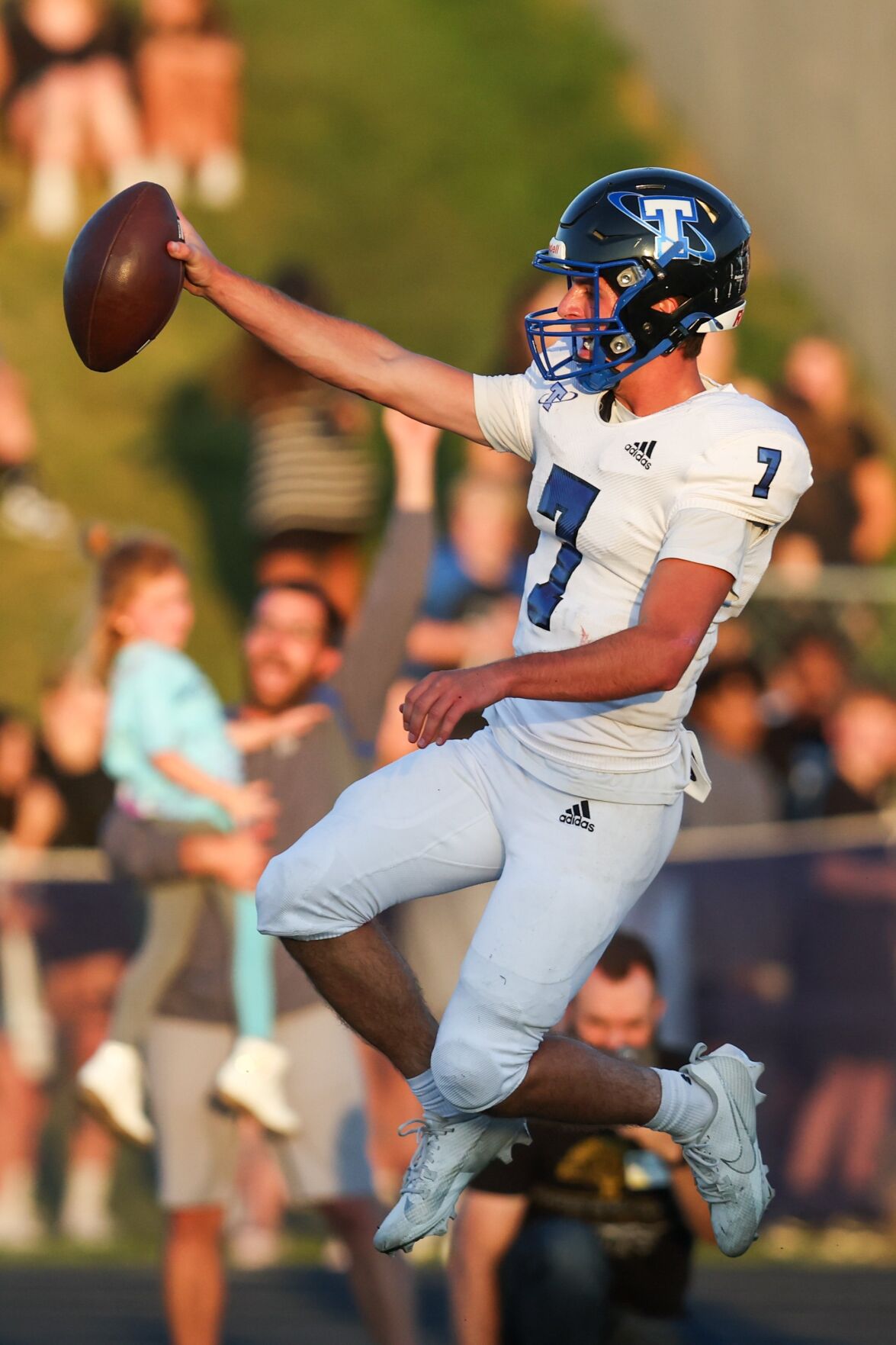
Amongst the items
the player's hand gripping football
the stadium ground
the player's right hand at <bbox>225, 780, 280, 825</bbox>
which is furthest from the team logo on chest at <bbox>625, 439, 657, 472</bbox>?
the stadium ground

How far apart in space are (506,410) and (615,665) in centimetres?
75

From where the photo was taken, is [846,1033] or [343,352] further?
[846,1033]

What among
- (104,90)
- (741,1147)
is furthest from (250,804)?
(104,90)

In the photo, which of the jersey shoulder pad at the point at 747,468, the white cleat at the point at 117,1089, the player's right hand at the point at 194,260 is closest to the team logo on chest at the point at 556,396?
the jersey shoulder pad at the point at 747,468

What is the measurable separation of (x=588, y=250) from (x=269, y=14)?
12.3 meters

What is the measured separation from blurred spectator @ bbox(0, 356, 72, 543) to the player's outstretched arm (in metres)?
6.00

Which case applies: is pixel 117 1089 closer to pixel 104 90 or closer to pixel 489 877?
pixel 489 877

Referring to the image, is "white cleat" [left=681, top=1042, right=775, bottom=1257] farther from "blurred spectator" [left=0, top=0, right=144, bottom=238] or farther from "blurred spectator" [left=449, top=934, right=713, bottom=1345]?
"blurred spectator" [left=0, top=0, right=144, bottom=238]

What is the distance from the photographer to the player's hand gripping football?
11.6 feet

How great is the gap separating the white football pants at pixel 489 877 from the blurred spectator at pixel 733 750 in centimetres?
319

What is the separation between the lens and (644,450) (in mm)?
3961

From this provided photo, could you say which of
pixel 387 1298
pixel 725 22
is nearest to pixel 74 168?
pixel 725 22

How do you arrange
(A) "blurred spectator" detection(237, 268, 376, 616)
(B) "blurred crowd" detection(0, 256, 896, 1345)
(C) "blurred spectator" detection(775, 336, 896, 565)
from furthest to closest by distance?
(C) "blurred spectator" detection(775, 336, 896, 565), (A) "blurred spectator" detection(237, 268, 376, 616), (B) "blurred crowd" detection(0, 256, 896, 1345)

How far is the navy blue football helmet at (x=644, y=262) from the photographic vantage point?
13.1ft
